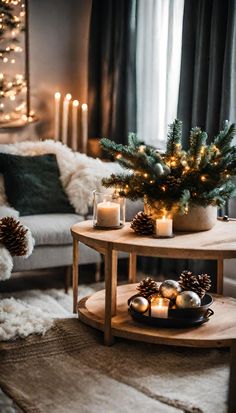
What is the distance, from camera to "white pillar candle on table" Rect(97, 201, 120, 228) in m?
2.74

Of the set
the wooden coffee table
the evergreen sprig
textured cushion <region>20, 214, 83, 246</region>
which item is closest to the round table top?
the wooden coffee table

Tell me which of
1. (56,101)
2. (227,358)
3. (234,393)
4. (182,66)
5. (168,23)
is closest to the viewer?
(234,393)

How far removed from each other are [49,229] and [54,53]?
5.70 ft

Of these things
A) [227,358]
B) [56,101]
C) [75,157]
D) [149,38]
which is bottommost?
[227,358]

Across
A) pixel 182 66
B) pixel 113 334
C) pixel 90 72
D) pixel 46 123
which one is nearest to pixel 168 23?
pixel 182 66

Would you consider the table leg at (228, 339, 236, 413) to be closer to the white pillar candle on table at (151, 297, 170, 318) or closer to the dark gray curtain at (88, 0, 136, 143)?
the white pillar candle on table at (151, 297, 170, 318)

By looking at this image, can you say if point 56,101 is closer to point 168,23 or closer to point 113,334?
point 168,23

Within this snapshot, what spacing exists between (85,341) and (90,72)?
2.47m

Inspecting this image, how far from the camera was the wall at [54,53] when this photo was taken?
176 inches

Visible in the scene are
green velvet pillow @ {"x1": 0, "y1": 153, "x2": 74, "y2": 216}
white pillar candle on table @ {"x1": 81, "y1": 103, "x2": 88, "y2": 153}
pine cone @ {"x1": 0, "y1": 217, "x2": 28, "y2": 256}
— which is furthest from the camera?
white pillar candle on table @ {"x1": 81, "y1": 103, "x2": 88, "y2": 153}

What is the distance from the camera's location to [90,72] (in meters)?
4.58

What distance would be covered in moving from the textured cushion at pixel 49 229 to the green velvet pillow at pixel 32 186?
0.12 m

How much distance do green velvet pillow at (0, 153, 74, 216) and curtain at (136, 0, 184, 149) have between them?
30.6 inches

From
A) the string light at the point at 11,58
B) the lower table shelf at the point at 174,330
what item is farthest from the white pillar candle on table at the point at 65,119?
the lower table shelf at the point at 174,330
